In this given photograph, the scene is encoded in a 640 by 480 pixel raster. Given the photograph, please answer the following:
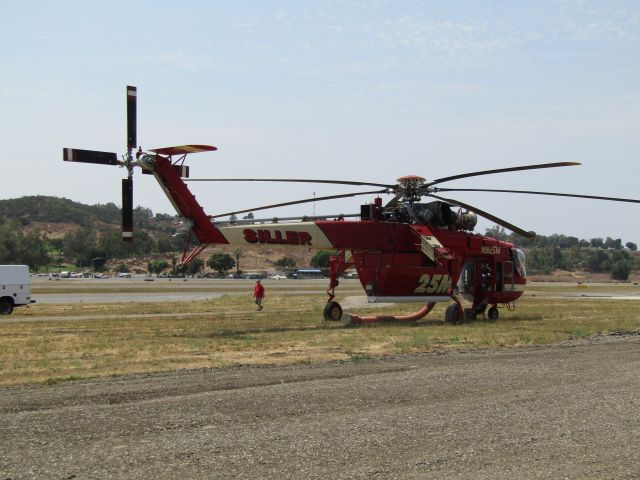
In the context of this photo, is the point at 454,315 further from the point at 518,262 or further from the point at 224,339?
the point at 224,339

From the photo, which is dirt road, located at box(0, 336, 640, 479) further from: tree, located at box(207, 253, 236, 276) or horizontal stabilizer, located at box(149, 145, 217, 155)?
tree, located at box(207, 253, 236, 276)

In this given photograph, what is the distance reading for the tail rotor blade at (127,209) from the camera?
2116cm

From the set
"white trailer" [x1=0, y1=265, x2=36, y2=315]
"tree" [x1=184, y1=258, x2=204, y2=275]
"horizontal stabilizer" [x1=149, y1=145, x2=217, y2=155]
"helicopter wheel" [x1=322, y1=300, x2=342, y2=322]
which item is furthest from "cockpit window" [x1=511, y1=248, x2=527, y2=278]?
"tree" [x1=184, y1=258, x2=204, y2=275]

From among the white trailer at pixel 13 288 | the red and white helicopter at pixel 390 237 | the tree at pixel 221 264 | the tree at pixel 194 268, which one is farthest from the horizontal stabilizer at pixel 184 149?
the tree at pixel 194 268

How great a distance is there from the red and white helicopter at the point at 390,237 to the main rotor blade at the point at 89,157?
0.32 ft

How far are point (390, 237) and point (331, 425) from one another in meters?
17.2

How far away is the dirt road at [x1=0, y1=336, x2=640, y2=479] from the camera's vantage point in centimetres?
747

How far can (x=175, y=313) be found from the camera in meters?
32.5

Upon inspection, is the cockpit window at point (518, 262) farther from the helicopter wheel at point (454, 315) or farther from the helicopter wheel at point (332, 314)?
the helicopter wheel at point (332, 314)

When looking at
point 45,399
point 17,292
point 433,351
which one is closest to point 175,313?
point 17,292

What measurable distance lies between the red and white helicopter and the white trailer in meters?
14.6

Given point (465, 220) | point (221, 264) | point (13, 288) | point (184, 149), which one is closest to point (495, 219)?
point (465, 220)

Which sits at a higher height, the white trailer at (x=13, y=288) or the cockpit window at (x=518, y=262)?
the cockpit window at (x=518, y=262)

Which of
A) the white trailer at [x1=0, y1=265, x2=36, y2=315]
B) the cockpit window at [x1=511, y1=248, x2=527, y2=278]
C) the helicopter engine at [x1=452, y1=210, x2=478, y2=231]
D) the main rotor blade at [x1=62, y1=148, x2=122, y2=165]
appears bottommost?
the white trailer at [x1=0, y1=265, x2=36, y2=315]
